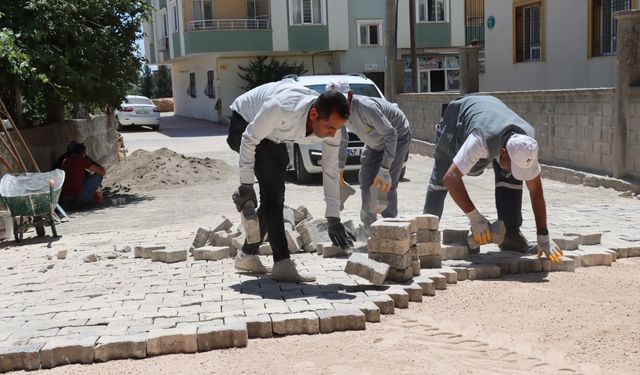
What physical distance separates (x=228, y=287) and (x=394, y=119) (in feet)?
8.62

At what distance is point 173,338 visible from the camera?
173 inches

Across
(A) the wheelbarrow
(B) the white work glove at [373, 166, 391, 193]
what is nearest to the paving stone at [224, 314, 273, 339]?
(B) the white work glove at [373, 166, 391, 193]

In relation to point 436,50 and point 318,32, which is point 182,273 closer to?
point 318,32

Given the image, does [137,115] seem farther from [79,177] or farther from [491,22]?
[79,177]

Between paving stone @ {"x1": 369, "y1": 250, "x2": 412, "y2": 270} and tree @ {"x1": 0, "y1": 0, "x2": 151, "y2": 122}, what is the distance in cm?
687

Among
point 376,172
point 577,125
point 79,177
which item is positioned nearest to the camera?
point 376,172

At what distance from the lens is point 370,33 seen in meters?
35.8

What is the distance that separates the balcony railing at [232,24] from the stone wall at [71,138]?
15.8 meters

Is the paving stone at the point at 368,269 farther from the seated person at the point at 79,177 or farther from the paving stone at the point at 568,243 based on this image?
the seated person at the point at 79,177

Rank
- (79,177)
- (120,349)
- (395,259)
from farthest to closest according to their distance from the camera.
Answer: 1. (79,177)
2. (395,259)
3. (120,349)

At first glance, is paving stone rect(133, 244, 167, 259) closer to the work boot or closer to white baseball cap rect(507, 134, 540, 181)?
the work boot

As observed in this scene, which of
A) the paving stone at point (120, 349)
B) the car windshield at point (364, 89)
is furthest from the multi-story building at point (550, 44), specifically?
the paving stone at point (120, 349)

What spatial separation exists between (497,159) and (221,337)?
10.2ft

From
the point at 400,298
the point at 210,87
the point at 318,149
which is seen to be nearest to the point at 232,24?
the point at 210,87
